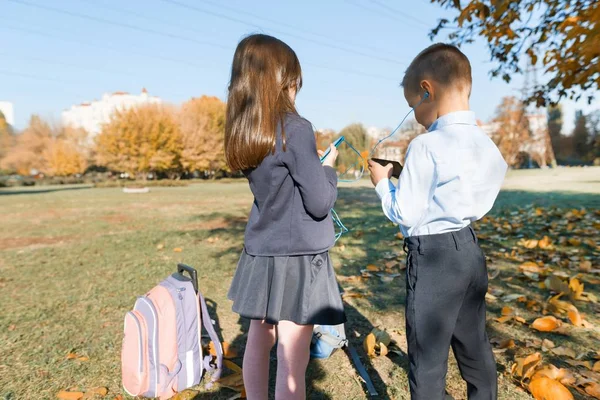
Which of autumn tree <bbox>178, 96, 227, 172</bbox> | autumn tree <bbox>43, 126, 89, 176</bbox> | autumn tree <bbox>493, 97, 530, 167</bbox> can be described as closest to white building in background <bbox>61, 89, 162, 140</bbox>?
autumn tree <bbox>43, 126, 89, 176</bbox>

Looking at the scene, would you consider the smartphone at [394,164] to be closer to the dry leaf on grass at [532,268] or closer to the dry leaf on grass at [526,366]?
the dry leaf on grass at [526,366]

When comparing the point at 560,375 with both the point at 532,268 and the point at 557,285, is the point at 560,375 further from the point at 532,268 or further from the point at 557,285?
the point at 532,268

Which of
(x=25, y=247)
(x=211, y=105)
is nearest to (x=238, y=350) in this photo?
(x=25, y=247)

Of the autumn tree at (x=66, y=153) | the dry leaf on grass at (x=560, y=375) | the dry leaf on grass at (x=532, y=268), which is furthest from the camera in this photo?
the autumn tree at (x=66, y=153)

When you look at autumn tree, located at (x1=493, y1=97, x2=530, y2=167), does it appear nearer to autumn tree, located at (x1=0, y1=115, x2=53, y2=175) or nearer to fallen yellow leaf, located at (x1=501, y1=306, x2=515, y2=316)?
fallen yellow leaf, located at (x1=501, y1=306, x2=515, y2=316)

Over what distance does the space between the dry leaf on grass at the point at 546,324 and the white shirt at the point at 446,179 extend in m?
1.59

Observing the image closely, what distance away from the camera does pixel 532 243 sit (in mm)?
4977

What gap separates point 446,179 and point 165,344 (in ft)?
5.72

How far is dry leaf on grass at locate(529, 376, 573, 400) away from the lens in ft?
5.73

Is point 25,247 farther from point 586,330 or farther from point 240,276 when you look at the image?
point 586,330

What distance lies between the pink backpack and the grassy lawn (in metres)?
0.17

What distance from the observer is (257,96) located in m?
1.52

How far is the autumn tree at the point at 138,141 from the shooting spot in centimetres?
4106

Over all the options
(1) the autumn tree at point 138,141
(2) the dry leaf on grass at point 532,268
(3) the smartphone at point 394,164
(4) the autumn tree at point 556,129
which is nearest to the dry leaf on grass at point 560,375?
(3) the smartphone at point 394,164
